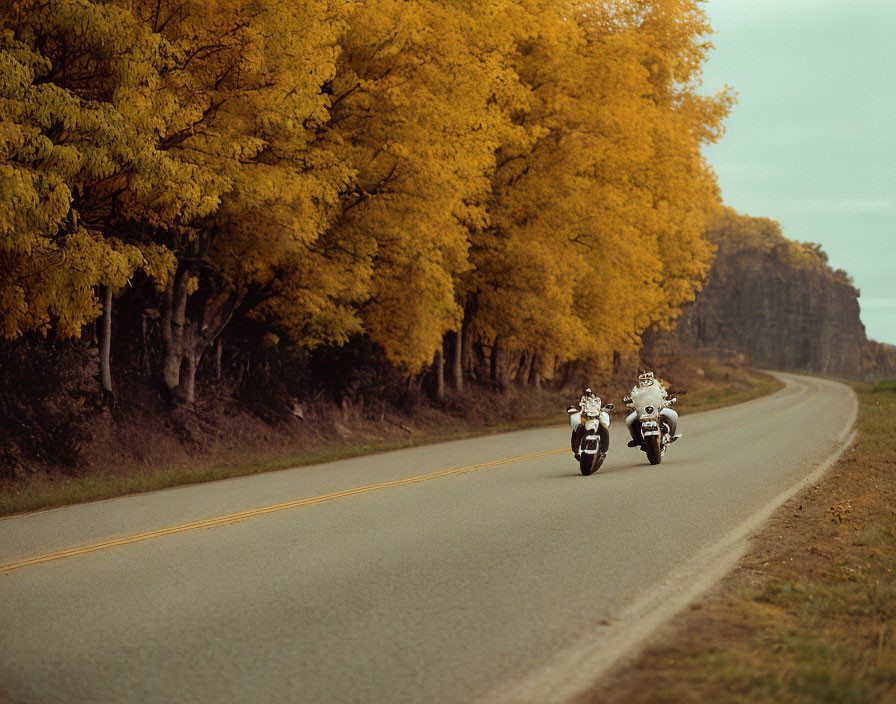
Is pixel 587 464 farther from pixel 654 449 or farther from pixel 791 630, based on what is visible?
pixel 791 630

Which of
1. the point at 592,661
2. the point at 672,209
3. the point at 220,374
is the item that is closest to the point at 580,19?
the point at 672,209

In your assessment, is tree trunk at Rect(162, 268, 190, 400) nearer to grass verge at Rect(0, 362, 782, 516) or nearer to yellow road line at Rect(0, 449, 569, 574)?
grass verge at Rect(0, 362, 782, 516)

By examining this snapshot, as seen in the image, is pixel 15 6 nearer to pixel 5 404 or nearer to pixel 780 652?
pixel 5 404

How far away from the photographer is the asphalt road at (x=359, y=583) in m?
5.21

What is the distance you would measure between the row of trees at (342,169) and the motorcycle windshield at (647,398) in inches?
256

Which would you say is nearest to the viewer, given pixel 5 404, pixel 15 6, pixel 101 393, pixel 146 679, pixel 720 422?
pixel 146 679

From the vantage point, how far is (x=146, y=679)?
17.0ft

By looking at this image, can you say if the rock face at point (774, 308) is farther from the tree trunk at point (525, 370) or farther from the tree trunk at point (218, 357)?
the tree trunk at point (218, 357)

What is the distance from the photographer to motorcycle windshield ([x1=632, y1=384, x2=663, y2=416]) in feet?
46.0

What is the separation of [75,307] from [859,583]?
414 inches

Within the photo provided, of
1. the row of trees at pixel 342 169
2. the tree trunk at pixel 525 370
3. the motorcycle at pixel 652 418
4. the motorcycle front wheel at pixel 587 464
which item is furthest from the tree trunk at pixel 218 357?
the tree trunk at pixel 525 370

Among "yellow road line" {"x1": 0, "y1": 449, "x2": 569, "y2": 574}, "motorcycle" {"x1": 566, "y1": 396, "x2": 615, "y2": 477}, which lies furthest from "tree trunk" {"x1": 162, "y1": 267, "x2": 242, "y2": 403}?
"motorcycle" {"x1": 566, "y1": 396, "x2": 615, "y2": 477}

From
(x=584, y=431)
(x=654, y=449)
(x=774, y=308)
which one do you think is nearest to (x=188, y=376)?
(x=584, y=431)

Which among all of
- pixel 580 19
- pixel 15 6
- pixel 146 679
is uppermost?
pixel 580 19
